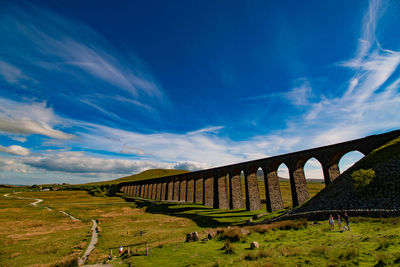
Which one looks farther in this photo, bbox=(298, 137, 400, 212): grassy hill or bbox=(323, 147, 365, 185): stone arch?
bbox=(323, 147, 365, 185): stone arch

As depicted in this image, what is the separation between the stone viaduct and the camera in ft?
85.8

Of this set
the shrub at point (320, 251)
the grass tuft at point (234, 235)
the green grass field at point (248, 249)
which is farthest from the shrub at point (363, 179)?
the shrub at point (320, 251)

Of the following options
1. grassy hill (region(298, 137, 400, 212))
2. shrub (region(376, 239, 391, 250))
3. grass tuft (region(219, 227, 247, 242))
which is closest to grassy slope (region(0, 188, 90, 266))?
grass tuft (region(219, 227, 247, 242))

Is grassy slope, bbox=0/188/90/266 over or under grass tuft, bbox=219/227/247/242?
under

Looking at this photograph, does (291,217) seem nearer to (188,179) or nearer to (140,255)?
(140,255)

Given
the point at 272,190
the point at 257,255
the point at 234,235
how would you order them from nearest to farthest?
the point at 257,255 → the point at 234,235 → the point at 272,190

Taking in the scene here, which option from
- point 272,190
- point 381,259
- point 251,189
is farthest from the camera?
point 251,189

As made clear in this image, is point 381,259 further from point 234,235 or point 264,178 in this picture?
point 264,178

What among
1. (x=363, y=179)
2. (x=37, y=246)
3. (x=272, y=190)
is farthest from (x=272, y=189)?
(x=37, y=246)

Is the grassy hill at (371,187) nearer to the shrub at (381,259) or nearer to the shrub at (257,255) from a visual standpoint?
the shrub at (381,259)

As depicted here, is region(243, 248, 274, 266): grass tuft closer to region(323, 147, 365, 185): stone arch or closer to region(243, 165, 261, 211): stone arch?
→ region(323, 147, 365, 185): stone arch

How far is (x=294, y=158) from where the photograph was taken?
30922 millimetres

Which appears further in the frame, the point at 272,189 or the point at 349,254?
the point at 272,189

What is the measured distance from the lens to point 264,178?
35.2 m
